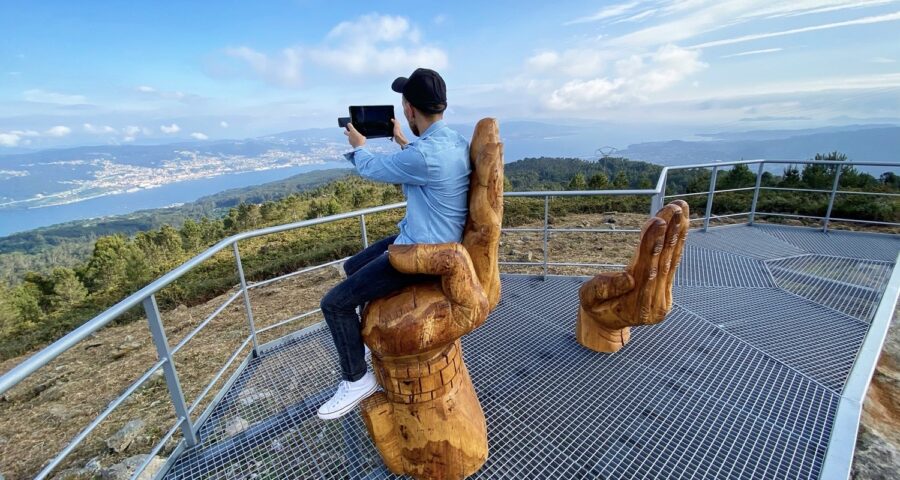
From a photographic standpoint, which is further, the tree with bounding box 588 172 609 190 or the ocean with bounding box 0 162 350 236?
the ocean with bounding box 0 162 350 236

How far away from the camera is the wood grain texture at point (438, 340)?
1.60 m

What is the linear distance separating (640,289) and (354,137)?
6.83ft

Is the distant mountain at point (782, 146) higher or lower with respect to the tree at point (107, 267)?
higher

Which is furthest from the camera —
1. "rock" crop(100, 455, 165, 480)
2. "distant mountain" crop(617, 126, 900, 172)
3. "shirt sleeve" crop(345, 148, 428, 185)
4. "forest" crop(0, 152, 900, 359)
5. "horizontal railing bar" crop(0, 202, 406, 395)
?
"distant mountain" crop(617, 126, 900, 172)

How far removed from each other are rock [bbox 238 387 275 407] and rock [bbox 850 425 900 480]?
128 inches

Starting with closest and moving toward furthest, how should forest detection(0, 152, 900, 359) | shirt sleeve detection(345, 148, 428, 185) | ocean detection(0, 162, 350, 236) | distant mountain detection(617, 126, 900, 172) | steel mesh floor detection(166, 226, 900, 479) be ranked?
shirt sleeve detection(345, 148, 428, 185) < steel mesh floor detection(166, 226, 900, 479) < forest detection(0, 152, 900, 359) < distant mountain detection(617, 126, 900, 172) < ocean detection(0, 162, 350, 236)

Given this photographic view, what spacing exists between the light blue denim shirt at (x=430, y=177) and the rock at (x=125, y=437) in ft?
10.0

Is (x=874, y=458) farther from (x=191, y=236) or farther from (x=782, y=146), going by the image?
(x=782, y=146)

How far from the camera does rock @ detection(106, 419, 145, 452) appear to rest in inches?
121

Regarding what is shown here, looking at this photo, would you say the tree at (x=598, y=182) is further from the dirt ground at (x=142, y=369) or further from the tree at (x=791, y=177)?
the dirt ground at (x=142, y=369)

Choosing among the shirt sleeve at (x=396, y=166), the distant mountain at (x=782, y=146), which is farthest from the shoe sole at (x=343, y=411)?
the distant mountain at (x=782, y=146)

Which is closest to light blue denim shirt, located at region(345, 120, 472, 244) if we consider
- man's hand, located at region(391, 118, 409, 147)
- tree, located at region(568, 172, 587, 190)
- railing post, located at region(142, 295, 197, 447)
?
man's hand, located at region(391, 118, 409, 147)

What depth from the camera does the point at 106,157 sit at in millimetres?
142375

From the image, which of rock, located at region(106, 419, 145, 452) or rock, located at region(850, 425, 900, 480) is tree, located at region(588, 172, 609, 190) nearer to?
rock, located at region(850, 425, 900, 480)
